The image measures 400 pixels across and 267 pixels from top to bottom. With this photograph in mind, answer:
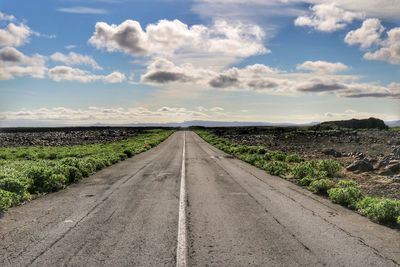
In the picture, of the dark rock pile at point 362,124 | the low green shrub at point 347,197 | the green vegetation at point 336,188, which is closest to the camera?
the green vegetation at point 336,188

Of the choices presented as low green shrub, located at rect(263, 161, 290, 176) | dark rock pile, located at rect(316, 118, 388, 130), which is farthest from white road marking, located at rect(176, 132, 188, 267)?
dark rock pile, located at rect(316, 118, 388, 130)

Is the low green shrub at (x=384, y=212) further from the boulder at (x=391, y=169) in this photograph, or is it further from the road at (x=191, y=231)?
the boulder at (x=391, y=169)

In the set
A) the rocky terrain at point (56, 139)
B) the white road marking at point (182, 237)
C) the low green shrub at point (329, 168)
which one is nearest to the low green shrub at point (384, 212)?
the white road marking at point (182, 237)

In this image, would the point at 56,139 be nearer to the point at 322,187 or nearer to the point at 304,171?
the point at 304,171

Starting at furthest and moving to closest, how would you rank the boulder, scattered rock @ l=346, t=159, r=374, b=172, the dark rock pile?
the dark rock pile < scattered rock @ l=346, t=159, r=374, b=172 < the boulder

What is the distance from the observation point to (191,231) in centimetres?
922

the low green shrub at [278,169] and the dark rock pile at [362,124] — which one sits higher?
the dark rock pile at [362,124]

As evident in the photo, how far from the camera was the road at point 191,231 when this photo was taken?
7258 millimetres

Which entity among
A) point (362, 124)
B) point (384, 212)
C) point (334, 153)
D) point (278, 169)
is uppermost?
point (362, 124)

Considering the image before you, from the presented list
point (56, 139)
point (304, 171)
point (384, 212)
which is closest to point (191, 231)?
point (384, 212)

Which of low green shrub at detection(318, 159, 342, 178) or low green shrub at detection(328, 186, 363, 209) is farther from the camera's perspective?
low green shrub at detection(318, 159, 342, 178)

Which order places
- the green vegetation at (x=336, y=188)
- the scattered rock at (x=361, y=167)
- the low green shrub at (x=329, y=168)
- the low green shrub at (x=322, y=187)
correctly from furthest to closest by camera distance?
the scattered rock at (x=361, y=167)
the low green shrub at (x=329, y=168)
the low green shrub at (x=322, y=187)
the green vegetation at (x=336, y=188)

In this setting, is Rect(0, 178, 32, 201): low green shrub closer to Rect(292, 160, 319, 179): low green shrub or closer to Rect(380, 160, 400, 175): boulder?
Rect(292, 160, 319, 179): low green shrub

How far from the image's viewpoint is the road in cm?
726
